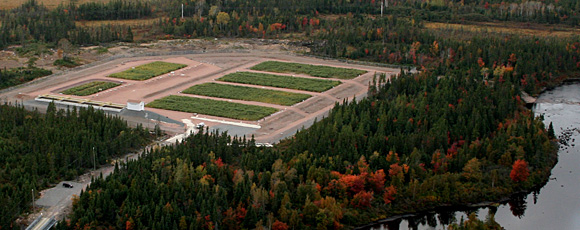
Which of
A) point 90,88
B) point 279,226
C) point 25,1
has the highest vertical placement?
point 25,1

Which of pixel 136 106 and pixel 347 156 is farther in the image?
pixel 136 106

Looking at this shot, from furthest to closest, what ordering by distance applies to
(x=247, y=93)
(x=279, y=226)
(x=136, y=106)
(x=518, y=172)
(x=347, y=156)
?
(x=247, y=93), (x=136, y=106), (x=347, y=156), (x=518, y=172), (x=279, y=226)

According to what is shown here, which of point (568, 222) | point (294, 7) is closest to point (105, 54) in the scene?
point (294, 7)

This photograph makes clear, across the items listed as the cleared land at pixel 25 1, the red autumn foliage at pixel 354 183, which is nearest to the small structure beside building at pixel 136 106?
the red autumn foliage at pixel 354 183

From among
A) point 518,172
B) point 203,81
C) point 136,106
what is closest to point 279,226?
point 518,172

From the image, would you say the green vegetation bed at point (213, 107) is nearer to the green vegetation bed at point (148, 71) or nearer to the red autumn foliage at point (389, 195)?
the green vegetation bed at point (148, 71)

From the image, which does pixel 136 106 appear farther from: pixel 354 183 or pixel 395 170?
pixel 395 170
